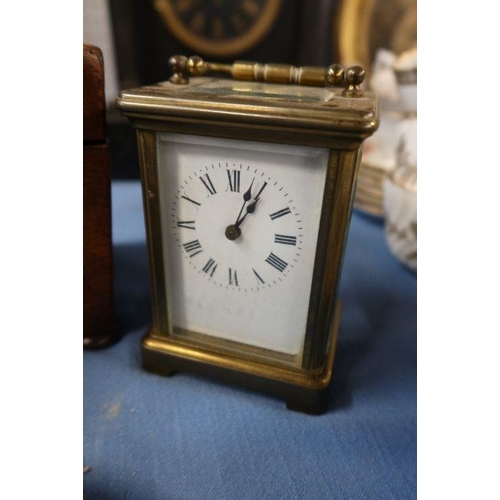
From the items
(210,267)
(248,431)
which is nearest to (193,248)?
(210,267)

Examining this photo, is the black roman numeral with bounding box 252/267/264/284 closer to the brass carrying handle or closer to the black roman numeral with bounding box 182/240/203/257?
the black roman numeral with bounding box 182/240/203/257

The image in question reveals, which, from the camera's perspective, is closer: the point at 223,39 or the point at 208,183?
the point at 208,183

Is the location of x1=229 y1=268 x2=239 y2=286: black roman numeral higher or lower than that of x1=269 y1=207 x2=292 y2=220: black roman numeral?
lower

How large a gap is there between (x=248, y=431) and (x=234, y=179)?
0.35m

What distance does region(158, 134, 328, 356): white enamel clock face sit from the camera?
0.60 meters

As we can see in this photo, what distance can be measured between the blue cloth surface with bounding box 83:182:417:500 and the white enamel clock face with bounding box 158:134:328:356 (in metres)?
0.11

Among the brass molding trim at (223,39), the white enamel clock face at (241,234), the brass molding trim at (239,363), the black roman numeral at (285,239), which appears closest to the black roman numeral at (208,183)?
the white enamel clock face at (241,234)

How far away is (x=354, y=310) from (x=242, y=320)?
1.06ft

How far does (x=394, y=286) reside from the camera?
1023 mm

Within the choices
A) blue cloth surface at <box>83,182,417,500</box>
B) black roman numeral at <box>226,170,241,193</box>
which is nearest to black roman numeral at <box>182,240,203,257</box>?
black roman numeral at <box>226,170,241,193</box>

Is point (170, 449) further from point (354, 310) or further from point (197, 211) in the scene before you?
point (354, 310)

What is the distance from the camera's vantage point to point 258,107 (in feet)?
1.76

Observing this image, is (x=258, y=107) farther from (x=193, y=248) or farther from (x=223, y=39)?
(x=223, y=39)

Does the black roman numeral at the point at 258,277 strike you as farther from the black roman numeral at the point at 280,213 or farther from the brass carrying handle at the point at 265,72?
the brass carrying handle at the point at 265,72
